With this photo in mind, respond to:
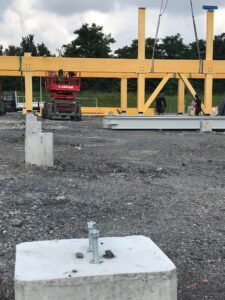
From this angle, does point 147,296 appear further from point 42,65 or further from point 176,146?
point 42,65

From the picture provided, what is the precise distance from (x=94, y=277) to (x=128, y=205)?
4.03 m

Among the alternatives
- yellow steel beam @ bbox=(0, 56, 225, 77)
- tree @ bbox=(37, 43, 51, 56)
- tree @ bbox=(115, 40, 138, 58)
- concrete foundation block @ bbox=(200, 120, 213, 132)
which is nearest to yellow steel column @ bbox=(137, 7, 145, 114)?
yellow steel beam @ bbox=(0, 56, 225, 77)

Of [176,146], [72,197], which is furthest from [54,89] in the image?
[72,197]

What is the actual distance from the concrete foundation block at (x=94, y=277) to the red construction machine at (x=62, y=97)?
80.2 feet

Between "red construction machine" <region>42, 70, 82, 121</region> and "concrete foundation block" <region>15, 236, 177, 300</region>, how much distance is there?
2444 centimetres

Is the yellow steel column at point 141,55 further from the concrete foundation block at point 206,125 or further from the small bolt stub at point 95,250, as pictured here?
the small bolt stub at point 95,250

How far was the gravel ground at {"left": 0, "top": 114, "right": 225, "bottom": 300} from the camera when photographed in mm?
4598

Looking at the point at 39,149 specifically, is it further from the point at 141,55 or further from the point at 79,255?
the point at 141,55

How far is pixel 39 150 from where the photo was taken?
9.24 m

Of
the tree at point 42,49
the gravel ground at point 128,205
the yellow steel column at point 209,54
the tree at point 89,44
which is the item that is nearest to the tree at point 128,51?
the tree at point 89,44

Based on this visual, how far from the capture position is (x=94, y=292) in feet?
8.59

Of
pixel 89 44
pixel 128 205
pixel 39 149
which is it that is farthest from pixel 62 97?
pixel 89 44

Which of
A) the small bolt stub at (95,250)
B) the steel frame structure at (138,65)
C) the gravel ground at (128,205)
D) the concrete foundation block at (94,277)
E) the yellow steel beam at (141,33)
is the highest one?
the yellow steel beam at (141,33)

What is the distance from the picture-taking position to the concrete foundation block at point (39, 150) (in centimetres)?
925
